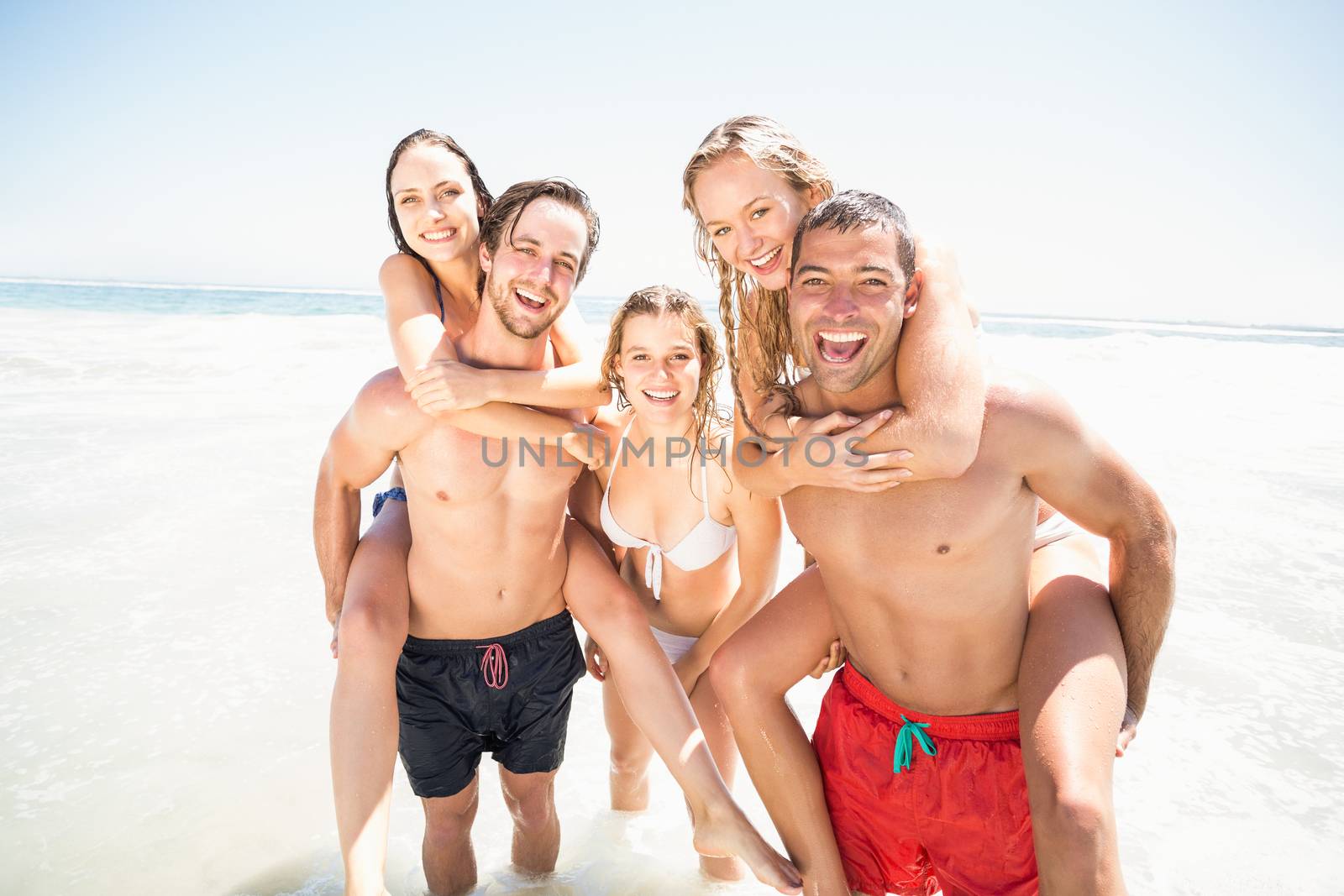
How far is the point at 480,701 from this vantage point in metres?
3.15

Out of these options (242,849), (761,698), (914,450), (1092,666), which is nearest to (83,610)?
(242,849)

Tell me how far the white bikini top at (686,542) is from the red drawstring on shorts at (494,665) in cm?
66

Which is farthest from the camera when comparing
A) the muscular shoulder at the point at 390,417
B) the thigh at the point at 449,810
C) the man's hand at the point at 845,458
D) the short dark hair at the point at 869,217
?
the thigh at the point at 449,810

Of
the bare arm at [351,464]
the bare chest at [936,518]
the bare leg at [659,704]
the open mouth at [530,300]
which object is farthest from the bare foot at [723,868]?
the open mouth at [530,300]

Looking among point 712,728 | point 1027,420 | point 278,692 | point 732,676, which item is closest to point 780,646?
point 732,676

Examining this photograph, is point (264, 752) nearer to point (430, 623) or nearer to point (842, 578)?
point (430, 623)

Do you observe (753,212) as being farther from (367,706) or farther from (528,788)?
(528,788)

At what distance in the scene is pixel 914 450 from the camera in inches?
91.1

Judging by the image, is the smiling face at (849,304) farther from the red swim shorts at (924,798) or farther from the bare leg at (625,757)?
the bare leg at (625,757)

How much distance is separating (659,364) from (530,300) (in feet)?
1.84

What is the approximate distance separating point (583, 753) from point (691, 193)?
3.10 metres

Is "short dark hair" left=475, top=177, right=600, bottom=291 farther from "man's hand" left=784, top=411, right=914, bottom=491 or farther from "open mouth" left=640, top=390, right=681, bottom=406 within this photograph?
"man's hand" left=784, top=411, right=914, bottom=491

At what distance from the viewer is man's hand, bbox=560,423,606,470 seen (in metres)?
3.05

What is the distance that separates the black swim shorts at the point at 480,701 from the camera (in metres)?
3.12
